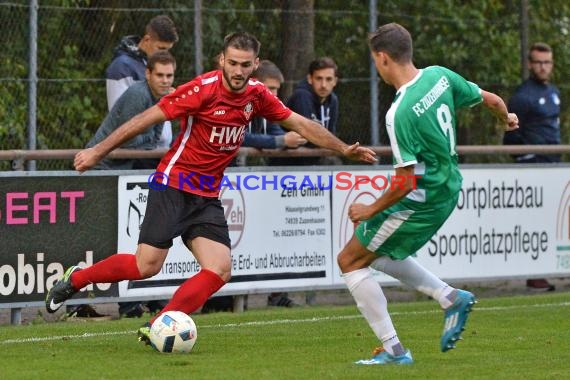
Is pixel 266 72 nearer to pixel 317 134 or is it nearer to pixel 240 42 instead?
pixel 317 134

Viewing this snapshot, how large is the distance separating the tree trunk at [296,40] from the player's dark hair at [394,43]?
7611 millimetres

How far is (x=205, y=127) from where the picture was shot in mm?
9820

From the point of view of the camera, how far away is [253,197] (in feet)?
43.8

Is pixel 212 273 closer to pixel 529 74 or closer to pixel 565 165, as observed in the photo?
pixel 565 165

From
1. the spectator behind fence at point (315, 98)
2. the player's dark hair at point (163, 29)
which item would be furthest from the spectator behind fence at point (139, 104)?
the spectator behind fence at point (315, 98)

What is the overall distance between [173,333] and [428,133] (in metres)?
2.10

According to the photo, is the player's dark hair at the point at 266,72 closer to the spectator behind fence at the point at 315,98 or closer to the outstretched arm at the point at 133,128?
the spectator behind fence at the point at 315,98

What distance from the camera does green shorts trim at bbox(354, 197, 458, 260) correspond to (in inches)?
347

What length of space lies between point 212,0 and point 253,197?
3.70m

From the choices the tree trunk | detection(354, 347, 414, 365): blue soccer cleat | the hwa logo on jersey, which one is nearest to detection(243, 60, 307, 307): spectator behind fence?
the tree trunk

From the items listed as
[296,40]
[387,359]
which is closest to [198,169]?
[387,359]

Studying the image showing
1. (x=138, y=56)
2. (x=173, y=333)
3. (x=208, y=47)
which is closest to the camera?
(x=173, y=333)

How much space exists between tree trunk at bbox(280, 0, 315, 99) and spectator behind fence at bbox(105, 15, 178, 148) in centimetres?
305

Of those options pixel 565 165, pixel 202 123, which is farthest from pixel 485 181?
pixel 202 123
